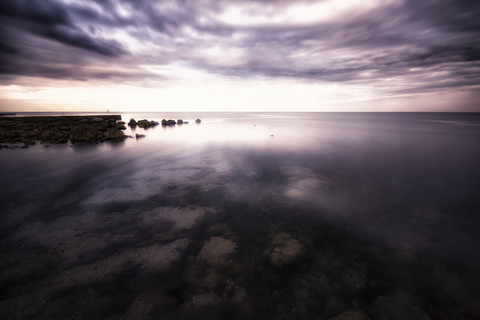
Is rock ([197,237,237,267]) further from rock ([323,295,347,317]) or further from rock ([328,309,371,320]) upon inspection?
rock ([328,309,371,320])

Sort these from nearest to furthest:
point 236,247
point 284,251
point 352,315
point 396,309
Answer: point 352,315 → point 396,309 → point 284,251 → point 236,247

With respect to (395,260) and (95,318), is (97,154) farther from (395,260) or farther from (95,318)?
(395,260)

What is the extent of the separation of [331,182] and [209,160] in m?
10.6

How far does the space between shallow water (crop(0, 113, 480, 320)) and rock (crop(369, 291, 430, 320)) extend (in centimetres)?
2

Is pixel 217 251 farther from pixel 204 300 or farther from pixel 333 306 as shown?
pixel 333 306

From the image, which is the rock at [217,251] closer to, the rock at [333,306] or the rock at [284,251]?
the rock at [284,251]

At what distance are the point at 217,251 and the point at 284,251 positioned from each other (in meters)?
2.18

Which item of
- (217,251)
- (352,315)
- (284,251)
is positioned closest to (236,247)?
(217,251)

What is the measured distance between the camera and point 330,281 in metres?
4.99

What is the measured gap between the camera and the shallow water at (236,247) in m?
4.39

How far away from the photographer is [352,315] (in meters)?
4.17

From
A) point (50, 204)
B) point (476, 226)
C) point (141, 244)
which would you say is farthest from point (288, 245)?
point (50, 204)

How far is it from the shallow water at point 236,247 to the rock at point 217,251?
35mm

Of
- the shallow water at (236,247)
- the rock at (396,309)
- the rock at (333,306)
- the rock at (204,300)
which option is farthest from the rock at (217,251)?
the rock at (396,309)
